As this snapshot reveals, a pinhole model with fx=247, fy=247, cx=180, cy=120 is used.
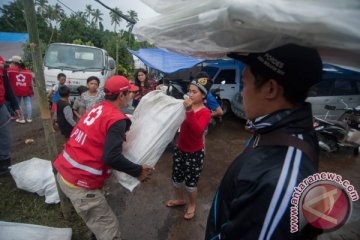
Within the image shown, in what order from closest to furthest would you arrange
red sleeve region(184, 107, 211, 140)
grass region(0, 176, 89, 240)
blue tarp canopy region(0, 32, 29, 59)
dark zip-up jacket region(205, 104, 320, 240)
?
dark zip-up jacket region(205, 104, 320, 240) → red sleeve region(184, 107, 211, 140) → grass region(0, 176, 89, 240) → blue tarp canopy region(0, 32, 29, 59)

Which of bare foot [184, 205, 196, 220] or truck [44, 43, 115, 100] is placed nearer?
Result: bare foot [184, 205, 196, 220]

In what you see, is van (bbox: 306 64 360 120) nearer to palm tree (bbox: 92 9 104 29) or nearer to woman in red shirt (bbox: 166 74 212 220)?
woman in red shirt (bbox: 166 74 212 220)

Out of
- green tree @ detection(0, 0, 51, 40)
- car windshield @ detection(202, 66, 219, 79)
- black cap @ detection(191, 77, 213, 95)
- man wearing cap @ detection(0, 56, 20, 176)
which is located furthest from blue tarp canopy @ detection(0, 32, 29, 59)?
black cap @ detection(191, 77, 213, 95)

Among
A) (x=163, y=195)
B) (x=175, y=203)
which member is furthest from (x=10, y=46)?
(x=175, y=203)

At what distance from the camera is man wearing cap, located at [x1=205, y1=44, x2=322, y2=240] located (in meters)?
0.81

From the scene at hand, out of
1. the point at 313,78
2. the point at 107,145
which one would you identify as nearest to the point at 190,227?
the point at 107,145

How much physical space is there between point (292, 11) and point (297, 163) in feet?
1.62

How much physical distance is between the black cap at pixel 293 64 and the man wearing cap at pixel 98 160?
1441mm

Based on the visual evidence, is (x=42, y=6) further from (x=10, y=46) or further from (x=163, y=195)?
(x=163, y=195)

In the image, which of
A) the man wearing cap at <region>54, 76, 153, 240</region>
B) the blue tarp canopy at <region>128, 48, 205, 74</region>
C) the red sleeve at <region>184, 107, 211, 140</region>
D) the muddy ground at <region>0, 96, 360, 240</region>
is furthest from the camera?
the blue tarp canopy at <region>128, 48, 205, 74</region>

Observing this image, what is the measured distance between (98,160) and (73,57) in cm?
687

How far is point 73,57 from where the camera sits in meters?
8.03

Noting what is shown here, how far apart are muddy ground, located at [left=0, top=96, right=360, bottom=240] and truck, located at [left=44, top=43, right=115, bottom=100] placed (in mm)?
1589

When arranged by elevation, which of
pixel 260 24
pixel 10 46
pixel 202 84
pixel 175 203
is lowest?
pixel 175 203
